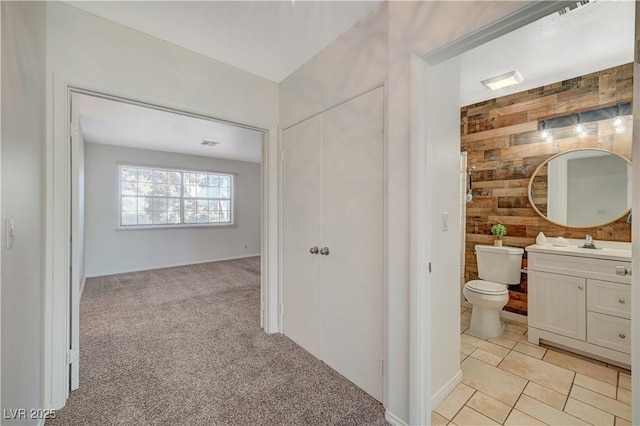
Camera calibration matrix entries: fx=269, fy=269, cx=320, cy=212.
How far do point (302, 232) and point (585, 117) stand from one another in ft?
9.41

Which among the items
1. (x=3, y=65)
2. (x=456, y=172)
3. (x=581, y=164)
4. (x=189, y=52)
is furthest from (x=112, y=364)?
(x=581, y=164)

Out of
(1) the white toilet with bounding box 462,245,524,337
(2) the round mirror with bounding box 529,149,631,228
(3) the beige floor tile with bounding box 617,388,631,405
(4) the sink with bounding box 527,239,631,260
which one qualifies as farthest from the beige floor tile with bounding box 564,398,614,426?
(2) the round mirror with bounding box 529,149,631,228

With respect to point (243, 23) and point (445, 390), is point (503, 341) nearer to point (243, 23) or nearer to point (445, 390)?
point (445, 390)

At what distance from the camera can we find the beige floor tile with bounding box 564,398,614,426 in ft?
5.12

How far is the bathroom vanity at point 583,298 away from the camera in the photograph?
2076mm

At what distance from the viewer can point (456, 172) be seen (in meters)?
1.89

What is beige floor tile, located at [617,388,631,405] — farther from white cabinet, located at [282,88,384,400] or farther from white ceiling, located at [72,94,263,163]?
white ceiling, located at [72,94,263,163]

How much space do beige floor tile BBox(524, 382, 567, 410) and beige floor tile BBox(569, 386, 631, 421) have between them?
9 centimetres

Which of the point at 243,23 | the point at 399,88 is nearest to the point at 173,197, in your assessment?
the point at 243,23

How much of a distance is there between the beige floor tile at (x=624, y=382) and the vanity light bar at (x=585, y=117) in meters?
2.11

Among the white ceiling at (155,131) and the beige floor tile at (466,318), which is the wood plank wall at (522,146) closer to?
the beige floor tile at (466,318)

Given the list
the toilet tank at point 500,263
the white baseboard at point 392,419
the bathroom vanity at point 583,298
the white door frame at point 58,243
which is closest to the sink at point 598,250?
the bathroom vanity at point 583,298

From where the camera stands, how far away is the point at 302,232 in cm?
238

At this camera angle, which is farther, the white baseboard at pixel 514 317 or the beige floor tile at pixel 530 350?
the white baseboard at pixel 514 317
